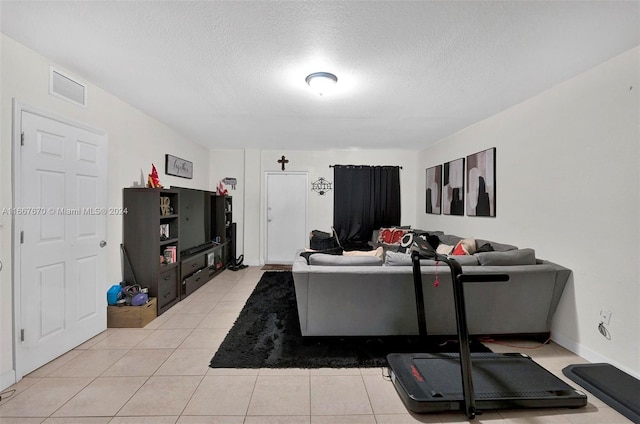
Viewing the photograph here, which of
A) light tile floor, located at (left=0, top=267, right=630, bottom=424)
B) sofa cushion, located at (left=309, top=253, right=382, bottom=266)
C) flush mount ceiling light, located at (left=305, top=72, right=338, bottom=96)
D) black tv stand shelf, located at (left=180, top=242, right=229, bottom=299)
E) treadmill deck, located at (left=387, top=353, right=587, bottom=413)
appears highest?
flush mount ceiling light, located at (left=305, top=72, right=338, bottom=96)

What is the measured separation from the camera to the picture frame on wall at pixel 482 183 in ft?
11.3

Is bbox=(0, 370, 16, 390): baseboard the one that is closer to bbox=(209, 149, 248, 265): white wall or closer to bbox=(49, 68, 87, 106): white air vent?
bbox=(49, 68, 87, 106): white air vent

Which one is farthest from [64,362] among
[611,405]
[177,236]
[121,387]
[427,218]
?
[427,218]

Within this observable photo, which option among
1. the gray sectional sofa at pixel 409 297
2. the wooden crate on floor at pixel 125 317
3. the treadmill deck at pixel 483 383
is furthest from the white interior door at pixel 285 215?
the treadmill deck at pixel 483 383

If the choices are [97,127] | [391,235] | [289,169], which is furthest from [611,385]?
[289,169]

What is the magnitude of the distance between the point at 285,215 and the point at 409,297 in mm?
3767

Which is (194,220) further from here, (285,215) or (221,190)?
(285,215)

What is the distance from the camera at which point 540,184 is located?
2744 millimetres

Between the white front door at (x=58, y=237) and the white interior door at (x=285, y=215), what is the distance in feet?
10.6

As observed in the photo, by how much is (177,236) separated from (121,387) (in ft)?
6.33

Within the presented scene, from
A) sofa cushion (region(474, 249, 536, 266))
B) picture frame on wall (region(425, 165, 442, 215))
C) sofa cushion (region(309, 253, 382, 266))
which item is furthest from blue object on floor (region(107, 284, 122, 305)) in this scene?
picture frame on wall (region(425, 165, 442, 215))

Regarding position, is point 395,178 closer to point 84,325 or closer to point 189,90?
point 189,90

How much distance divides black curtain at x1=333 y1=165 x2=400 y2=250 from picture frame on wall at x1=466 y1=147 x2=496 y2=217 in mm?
1889

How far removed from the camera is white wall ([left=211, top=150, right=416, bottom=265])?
18.7 ft
